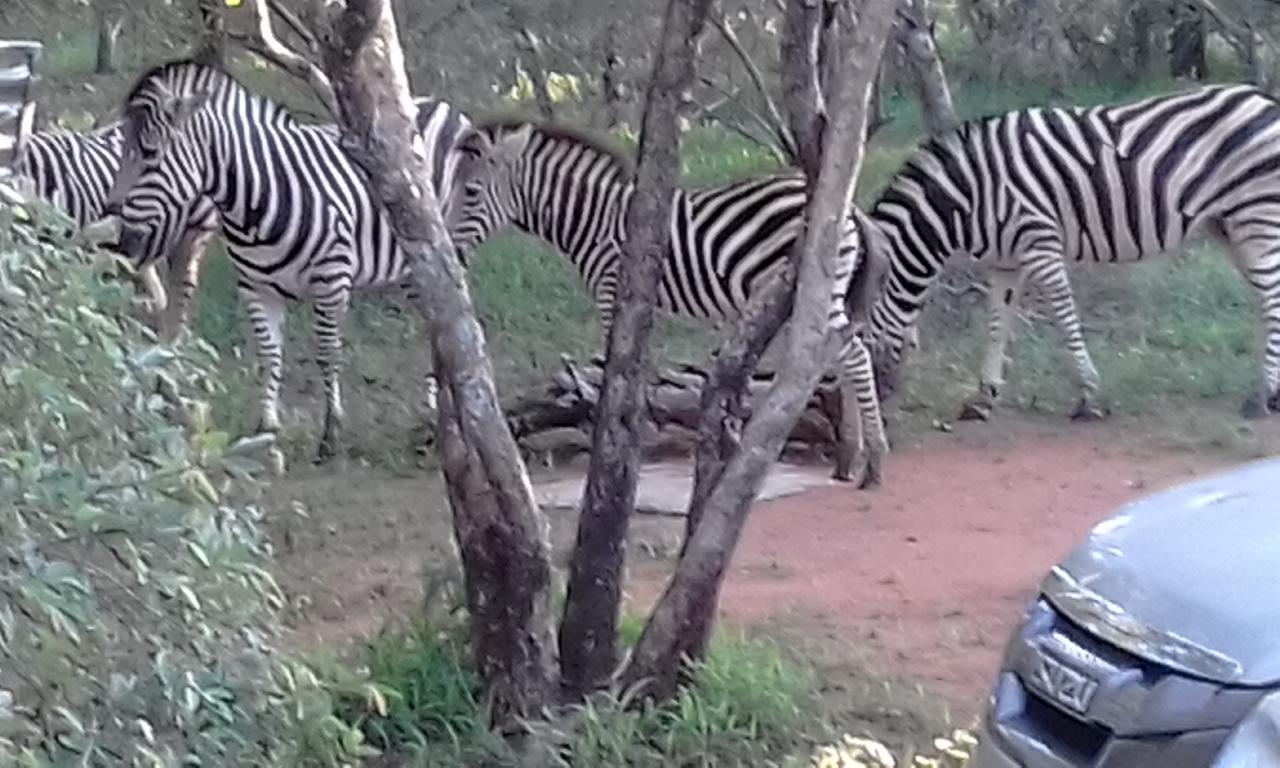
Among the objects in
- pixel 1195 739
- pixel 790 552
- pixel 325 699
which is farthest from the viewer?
pixel 790 552

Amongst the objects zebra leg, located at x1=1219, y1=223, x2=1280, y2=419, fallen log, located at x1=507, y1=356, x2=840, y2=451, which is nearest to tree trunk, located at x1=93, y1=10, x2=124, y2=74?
fallen log, located at x1=507, y1=356, x2=840, y2=451

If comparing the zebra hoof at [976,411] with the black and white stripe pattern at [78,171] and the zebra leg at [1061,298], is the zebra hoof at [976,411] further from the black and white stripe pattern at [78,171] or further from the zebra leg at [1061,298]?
the black and white stripe pattern at [78,171]

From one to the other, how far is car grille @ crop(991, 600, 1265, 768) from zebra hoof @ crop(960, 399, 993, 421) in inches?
Answer: 270

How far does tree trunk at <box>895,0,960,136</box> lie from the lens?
12828 mm

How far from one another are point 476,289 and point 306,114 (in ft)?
5.58

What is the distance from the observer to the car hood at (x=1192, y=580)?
319 cm

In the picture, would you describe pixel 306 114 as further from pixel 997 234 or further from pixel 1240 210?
pixel 1240 210

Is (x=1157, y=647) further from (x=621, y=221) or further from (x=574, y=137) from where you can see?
(x=574, y=137)

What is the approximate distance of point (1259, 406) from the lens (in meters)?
10.4

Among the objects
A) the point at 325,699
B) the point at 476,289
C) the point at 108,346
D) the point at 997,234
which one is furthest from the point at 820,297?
the point at 476,289

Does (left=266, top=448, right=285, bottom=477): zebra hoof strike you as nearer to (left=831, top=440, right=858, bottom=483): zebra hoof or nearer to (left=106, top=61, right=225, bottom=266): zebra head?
(left=106, top=61, right=225, bottom=266): zebra head

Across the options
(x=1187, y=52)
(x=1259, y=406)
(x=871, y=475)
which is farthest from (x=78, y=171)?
(x=1187, y=52)

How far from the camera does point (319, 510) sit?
881 cm

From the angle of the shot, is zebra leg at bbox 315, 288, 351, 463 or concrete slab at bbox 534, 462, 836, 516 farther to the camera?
zebra leg at bbox 315, 288, 351, 463
